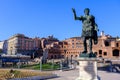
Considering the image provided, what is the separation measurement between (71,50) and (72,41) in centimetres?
504

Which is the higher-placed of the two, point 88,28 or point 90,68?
point 88,28

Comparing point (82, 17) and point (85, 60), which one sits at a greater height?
point (82, 17)

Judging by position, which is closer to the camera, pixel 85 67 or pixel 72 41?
pixel 85 67

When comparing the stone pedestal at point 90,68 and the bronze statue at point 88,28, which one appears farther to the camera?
the bronze statue at point 88,28

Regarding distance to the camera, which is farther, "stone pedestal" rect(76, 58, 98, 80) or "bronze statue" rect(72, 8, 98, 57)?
"bronze statue" rect(72, 8, 98, 57)

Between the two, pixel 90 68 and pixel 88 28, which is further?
pixel 88 28

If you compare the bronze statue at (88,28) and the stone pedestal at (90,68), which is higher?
the bronze statue at (88,28)

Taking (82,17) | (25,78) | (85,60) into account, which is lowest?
(25,78)

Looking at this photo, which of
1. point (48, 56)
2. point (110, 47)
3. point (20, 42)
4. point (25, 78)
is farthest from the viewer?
point (20, 42)

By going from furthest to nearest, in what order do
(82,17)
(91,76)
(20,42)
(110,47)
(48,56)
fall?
(20,42), (48,56), (110,47), (82,17), (91,76)

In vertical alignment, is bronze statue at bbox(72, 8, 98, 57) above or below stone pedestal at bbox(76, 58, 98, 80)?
above

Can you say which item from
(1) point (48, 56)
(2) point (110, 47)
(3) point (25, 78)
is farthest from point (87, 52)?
(1) point (48, 56)

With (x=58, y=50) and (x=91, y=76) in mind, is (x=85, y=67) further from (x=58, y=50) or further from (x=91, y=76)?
(x=58, y=50)

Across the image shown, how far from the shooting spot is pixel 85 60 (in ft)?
53.2
